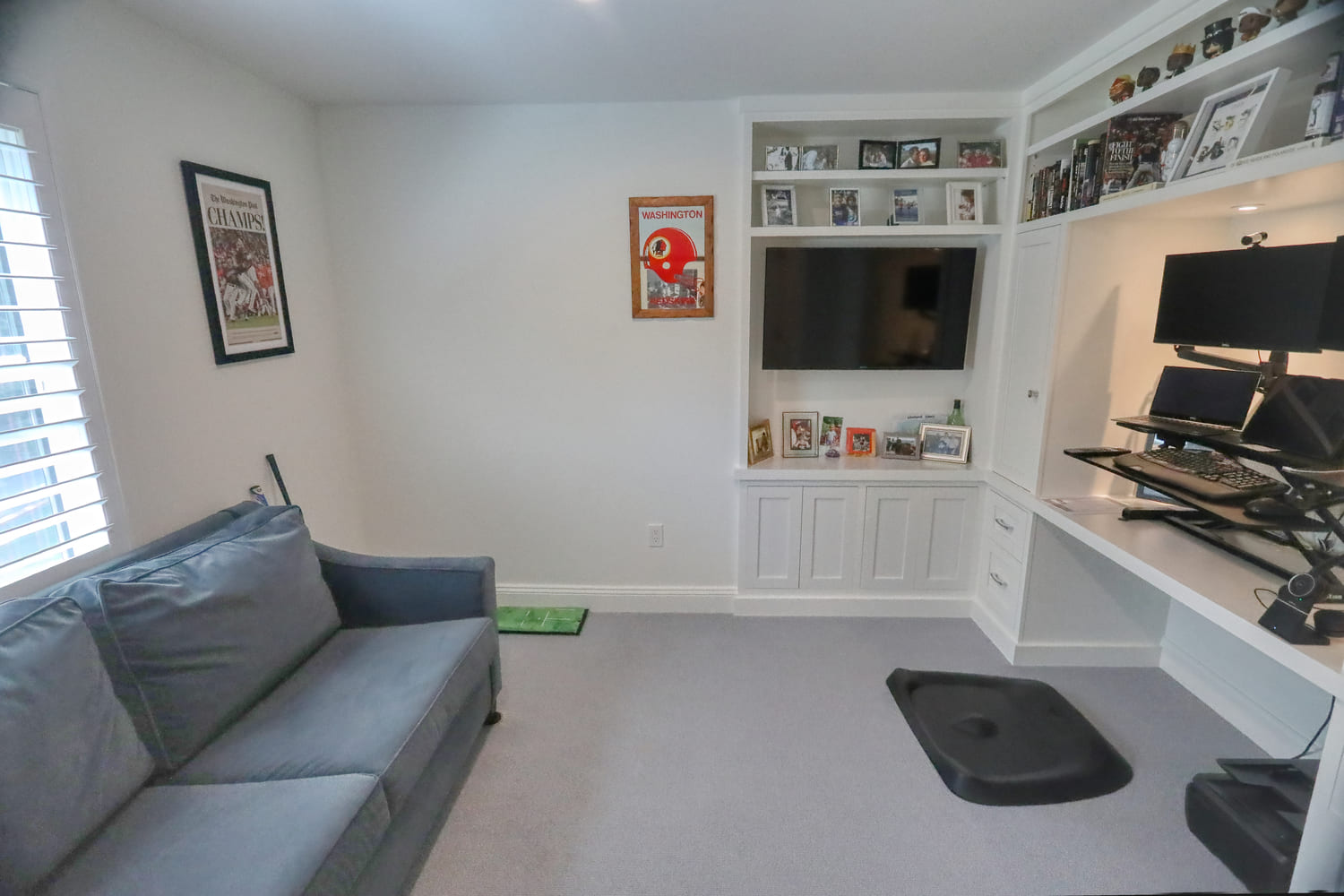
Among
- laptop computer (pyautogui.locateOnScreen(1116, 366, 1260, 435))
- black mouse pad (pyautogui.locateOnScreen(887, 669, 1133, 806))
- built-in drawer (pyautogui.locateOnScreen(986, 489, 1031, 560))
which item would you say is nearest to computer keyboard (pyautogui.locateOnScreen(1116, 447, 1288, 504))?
laptop computer (pyautogui.locateOnScreen(1116, 366, 1260, 435))

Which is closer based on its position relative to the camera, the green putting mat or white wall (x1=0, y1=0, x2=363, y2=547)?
white wall (x1=0, y1=0, x2=363, y2=547)

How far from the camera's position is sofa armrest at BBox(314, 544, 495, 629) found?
2.25m

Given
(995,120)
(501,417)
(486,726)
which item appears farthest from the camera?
(501,417)

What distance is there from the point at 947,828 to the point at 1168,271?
6.65ft

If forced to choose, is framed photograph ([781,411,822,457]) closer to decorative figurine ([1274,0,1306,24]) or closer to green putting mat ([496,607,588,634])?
green putting mat ([496,607,588,634])

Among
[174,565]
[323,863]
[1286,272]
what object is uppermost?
[1286,272]

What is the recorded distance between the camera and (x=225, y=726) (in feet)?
5.50

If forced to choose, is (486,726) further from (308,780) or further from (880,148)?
(880,148)

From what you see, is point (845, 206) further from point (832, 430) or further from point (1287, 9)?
point (1287, 9)

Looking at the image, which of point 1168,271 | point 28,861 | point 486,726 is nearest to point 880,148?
point 1168,271

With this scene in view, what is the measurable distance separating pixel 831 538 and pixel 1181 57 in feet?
7.12

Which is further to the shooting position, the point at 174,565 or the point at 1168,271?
the point at 1168,271

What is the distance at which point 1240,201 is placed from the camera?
6.43ft

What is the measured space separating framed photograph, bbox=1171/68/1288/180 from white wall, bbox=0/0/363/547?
3196 mm
